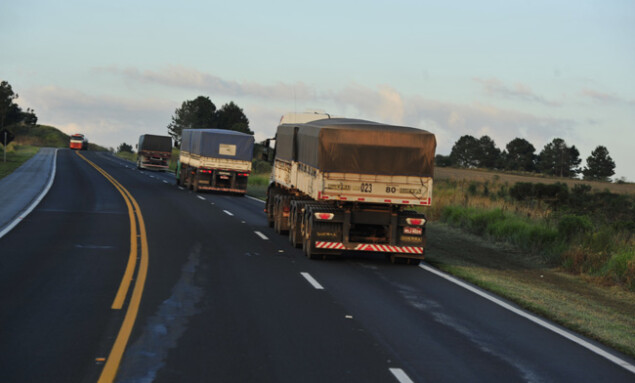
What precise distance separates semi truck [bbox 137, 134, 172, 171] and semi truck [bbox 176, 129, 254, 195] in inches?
1072

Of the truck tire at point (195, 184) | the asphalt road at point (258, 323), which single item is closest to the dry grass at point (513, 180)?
the truck tire at point (195, 184)

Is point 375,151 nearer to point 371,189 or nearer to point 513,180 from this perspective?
point 371,189

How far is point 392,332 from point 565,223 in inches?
547

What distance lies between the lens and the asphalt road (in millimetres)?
8359

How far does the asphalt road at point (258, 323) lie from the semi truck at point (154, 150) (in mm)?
51756

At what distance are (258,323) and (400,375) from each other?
2858mm

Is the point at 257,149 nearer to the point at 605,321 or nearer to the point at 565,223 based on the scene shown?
the point at 565,223

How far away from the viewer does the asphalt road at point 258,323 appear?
8.36 meters

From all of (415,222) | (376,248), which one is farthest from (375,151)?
(376,248)

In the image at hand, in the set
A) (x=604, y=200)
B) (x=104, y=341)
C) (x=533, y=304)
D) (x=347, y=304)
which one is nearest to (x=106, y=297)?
(x=104, y=341)

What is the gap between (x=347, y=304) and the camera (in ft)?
41.0

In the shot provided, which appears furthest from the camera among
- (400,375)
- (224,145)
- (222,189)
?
(222,189)

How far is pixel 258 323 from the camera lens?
34.9ft

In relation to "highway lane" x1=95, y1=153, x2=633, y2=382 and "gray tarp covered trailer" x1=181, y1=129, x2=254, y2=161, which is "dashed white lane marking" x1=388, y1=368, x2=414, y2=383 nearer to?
"highway lane" x1=95, y1=153, x2=633, y2=382
